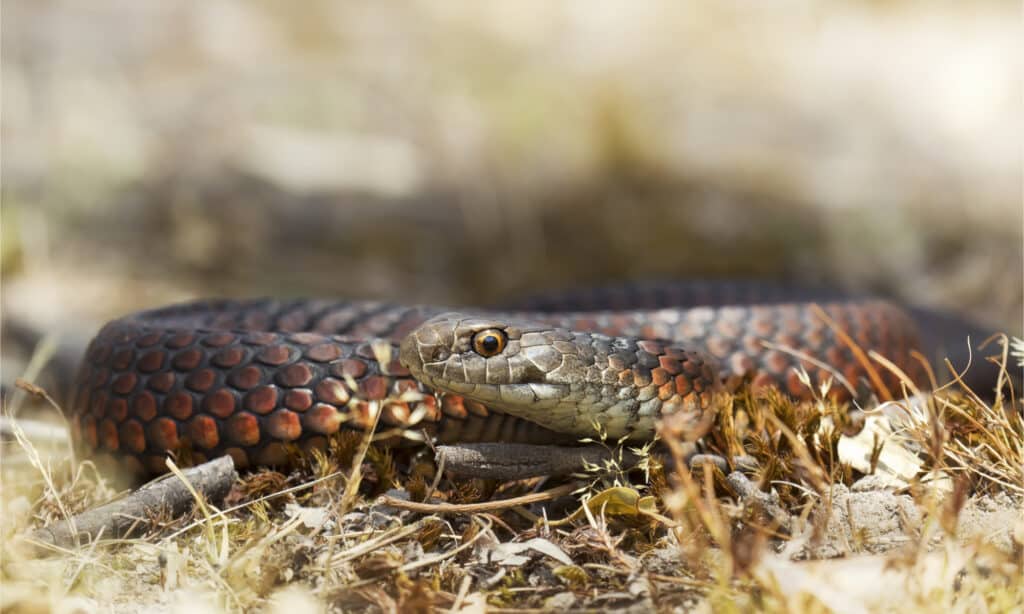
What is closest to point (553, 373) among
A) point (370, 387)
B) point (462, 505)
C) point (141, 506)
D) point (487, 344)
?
point (487, 344)

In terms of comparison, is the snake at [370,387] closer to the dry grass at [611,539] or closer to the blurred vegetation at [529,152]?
the dry grass at [611,539]

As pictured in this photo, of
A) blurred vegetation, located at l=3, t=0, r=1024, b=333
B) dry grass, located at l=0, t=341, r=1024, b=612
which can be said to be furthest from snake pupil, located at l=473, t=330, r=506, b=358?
blurred vegetation, located at l=3, t=0, r=1024, b=333

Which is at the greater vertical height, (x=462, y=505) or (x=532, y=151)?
(x=532, y=151)

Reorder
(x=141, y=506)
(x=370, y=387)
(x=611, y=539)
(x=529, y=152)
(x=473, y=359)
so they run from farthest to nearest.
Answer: (x=529, y=152) < (x=370, y=387) < (x=473, y=359) < (x=141, y=506) < (x=611, y=539)

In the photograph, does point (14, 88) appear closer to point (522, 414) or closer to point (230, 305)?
point (230, 305)

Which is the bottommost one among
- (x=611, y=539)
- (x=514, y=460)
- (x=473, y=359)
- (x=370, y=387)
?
(x=611, y=539)

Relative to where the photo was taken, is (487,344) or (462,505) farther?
(487,344)

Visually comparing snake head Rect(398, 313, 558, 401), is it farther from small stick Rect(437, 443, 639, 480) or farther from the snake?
small stick Rect(437, 443, 639, 480)

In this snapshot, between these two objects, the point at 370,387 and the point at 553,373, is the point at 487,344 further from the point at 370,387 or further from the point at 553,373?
the point at 370,387
